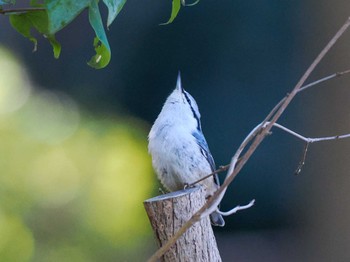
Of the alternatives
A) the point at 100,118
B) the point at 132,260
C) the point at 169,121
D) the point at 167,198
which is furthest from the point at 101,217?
the point at 167,198

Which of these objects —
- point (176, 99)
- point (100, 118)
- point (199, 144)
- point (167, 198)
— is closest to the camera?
point (167, 198)

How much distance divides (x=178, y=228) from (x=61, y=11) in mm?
728

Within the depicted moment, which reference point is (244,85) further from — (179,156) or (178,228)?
(178,228)

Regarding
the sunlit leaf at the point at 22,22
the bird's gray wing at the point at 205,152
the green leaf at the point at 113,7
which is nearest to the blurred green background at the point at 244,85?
the bird's gray wing at the point at 205,152

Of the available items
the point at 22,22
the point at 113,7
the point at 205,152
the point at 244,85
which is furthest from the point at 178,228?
the point at 244,85

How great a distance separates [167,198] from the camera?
1.55m

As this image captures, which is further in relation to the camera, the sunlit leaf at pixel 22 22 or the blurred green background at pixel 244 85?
the blurred green background at pixel 244 85

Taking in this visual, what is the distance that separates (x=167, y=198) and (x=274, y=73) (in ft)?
8.05

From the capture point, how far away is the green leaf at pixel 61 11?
34.8 inches

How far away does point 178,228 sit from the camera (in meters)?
1.52

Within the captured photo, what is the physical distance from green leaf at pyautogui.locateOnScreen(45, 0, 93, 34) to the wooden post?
27.9 inches

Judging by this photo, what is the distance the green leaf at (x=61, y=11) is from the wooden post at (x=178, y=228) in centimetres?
71

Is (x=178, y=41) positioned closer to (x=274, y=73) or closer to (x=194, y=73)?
(x=194, y=73)

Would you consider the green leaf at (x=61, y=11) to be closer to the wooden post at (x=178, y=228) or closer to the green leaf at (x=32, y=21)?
the green leaf at (x=32, y=21)
